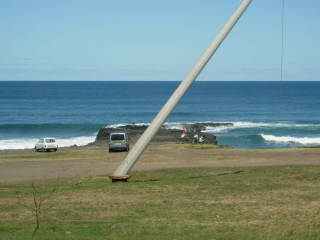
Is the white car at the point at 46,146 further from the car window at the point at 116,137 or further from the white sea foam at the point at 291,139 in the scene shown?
the white sea foam at the point at 291,139

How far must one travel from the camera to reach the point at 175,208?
528 inches

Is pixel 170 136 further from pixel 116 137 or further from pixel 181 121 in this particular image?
pixel 181 121

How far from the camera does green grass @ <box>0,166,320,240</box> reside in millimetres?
10994

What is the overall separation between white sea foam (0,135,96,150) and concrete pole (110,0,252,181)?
143 ft

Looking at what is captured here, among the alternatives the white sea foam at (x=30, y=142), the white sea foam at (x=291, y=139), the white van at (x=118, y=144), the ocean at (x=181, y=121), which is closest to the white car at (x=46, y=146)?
the white van at (x=118, y=144)

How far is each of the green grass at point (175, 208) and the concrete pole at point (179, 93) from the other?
2.66 ft

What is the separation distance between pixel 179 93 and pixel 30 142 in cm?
4871

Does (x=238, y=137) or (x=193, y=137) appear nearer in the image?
(x=193, y=137)

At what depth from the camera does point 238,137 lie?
227 feet

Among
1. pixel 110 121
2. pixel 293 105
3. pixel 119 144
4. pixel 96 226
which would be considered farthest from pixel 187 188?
pixel 293 105

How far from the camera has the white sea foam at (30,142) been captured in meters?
61.0

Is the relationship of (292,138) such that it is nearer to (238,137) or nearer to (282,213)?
(238,137)

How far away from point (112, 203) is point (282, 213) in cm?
350

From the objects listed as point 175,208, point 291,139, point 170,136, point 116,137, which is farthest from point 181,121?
point 175,208
